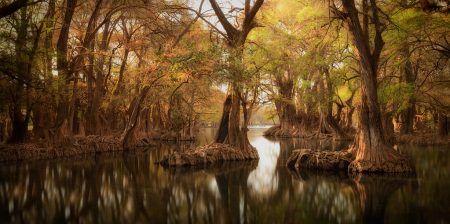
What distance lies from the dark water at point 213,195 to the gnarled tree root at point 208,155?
3.82ft

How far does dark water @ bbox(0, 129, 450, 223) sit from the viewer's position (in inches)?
305

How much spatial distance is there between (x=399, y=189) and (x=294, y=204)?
128 inches

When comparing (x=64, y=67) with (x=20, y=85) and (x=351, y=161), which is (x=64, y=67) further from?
(x=351, y=161)

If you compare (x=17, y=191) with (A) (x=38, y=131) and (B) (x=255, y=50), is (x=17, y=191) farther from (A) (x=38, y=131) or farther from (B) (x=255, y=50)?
(B) (x=255, y=50)

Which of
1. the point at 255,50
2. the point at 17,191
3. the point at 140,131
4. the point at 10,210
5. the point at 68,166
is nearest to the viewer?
the point at 10,210

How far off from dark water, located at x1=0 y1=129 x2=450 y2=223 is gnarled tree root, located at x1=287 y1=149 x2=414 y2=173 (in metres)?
0.67

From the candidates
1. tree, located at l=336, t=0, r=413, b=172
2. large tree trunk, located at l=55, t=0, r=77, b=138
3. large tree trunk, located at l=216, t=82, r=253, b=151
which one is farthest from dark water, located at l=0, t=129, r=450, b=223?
large tree trunk, located at l=55, t=0, r=77, b=138

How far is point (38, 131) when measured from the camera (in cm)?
1794

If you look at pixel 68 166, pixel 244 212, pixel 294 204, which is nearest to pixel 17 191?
pixel 68 166

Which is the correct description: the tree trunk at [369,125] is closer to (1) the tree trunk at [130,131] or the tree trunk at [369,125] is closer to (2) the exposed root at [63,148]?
(1) the tree trunk at [130,131]

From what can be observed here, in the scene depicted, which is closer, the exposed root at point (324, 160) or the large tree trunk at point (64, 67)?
the exposed root at point (324, 160)

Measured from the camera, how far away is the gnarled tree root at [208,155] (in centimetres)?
1598

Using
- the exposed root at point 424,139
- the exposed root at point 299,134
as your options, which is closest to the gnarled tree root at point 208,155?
the exposed root at point 424,139

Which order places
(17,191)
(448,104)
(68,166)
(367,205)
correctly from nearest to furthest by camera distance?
(367,205) < (17,191) < (68,166) < (448,104)
